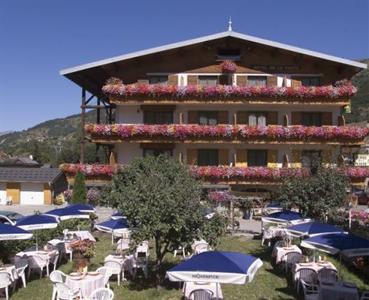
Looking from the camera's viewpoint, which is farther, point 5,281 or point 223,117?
point 223,117

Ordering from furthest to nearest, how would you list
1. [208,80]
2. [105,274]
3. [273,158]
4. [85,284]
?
[208,80]
[273,158]
[105,274]
[85,284]

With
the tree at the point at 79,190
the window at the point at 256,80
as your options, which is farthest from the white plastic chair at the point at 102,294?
the window at the point at 256,80

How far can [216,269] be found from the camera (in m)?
10.5

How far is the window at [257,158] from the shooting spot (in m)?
37.8

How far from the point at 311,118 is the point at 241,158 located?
5.73 metres

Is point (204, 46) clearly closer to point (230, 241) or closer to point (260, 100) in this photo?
point (260, 100)

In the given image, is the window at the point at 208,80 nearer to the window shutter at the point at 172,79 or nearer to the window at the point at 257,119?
the window shutter at the point at 172,79

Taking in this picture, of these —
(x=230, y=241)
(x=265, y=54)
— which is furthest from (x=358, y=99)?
(x=230, y=241)

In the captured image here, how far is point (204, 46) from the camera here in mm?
38281

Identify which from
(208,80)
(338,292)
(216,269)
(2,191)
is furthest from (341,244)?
(2,191)

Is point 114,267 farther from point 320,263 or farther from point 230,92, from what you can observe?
point 230,92

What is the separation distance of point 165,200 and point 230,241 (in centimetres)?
1097

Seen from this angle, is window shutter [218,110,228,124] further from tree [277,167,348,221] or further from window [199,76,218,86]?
tree [277,167,348,221]

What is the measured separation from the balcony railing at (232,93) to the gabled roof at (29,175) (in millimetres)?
23724
